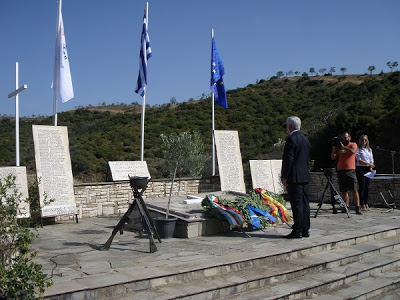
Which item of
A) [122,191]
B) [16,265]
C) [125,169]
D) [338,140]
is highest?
[338,140]

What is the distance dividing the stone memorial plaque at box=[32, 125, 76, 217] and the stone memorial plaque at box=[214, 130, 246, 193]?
371 cm

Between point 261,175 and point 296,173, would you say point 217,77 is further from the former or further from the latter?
point 296,173

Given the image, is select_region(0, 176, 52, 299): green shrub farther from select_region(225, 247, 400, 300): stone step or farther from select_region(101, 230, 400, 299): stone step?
select_region(225, 247, 400, 300): stone step

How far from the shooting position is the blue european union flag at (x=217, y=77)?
40.2 feet

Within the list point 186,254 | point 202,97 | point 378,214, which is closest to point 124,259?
point 186,254

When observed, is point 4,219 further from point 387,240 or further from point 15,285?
point 387,240

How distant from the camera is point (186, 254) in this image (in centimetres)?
545

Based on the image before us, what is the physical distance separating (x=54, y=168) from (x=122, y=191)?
1.80 m

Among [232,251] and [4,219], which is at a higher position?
[4,219]

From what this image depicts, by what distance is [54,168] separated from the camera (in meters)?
8.48

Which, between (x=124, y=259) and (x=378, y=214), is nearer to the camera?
(x=124, y=259)

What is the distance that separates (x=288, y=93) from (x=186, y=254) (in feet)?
124

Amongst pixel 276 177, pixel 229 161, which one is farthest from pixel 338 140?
pixel 276 177

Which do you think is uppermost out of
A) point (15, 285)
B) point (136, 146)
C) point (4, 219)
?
point (136, 146)
